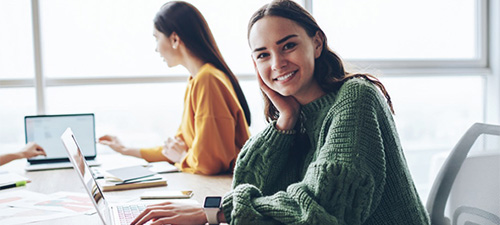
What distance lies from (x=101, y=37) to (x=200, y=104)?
3.95 feet

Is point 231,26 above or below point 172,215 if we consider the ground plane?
above

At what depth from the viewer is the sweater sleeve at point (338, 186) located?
3.26 feet

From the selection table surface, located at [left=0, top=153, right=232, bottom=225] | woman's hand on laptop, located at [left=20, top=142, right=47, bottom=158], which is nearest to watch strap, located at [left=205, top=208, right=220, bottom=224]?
table surface, located at [left=0, top=153, right=232, bottom=225]

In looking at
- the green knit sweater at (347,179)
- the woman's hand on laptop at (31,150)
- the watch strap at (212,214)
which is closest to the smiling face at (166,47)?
the woman's hand on laptop at (31,150)

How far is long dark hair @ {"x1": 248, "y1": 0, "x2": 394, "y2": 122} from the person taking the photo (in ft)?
4.07

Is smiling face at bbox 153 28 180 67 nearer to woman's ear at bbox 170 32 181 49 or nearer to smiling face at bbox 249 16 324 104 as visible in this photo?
woman's ear at bbox 170 32 181 49

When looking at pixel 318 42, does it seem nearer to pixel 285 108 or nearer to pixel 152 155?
pixel 285 108

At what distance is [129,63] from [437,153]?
2351mm

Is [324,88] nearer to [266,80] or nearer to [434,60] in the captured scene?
[266,80]

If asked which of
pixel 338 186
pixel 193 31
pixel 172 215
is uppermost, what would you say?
pixel 193 31

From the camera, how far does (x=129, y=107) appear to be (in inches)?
114

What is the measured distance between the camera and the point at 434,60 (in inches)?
137

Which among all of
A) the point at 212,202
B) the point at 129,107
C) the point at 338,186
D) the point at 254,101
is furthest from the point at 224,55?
the point at 338,186

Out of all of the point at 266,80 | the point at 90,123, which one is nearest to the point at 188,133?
the point at 90,123
